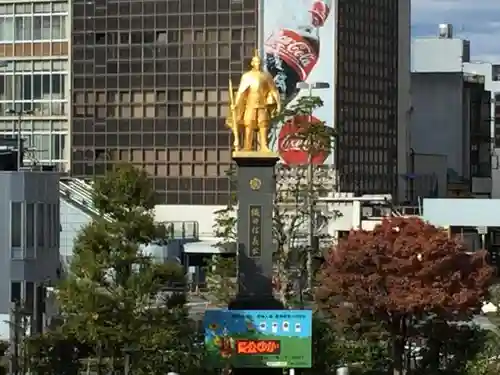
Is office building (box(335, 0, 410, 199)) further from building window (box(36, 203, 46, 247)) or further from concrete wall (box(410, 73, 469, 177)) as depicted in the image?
building window (box(36, 203, 46, 247))

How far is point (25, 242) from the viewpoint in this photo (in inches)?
1330

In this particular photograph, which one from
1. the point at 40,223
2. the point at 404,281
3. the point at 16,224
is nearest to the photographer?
the point at 16,224

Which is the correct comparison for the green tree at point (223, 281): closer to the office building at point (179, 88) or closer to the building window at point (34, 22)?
the office building at point (179, 88)

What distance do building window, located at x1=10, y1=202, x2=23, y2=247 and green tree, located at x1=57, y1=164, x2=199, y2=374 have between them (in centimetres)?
320

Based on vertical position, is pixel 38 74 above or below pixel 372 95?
above

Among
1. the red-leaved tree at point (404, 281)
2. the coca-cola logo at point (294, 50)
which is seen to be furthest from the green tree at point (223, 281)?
the coca-cola logo at point (294, 50)

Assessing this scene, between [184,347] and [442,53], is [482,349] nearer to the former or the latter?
[184,347]

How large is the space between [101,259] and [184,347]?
3567mm

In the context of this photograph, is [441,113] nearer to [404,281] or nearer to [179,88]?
[179,88]

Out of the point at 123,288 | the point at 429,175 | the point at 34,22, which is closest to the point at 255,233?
the point at 123,288

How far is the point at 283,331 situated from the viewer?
99.9 ft

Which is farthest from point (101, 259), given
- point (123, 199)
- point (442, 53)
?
point (442, 53)

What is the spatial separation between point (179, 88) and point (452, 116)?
31079 mm

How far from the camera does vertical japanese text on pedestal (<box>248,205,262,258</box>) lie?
30859 mm
